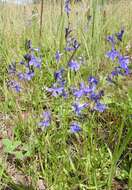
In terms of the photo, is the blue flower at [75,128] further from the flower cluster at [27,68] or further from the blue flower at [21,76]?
the blue flower at [21,76]

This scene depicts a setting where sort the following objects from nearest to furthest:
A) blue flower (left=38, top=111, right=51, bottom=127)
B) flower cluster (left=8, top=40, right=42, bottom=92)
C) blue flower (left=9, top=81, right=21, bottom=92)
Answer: blue flower (left=38, top=111, right=51, bottom=127)
flower cluster (left=8, top=40, right=42, bottom=92)
blue flower (left=9, top=81, right=21, bottom=92)

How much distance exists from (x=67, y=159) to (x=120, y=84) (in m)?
0.41

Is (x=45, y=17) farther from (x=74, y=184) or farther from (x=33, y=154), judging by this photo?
(x=74, y=184)

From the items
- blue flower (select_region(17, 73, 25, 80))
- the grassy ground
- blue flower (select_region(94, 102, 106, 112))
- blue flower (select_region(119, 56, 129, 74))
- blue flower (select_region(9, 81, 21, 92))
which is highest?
blue flower (select_region(119, 56, 129, 74))

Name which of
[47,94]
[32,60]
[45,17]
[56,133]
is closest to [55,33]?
[45,17]

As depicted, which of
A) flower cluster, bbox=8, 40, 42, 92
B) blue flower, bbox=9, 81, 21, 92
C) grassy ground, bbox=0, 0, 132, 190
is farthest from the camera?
blue flower, bbox=9, 81, 21, 92

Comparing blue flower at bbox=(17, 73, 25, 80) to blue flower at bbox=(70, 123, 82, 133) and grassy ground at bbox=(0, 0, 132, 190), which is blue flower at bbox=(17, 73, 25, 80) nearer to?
grassy ground at bbox=(0, 0, 132, 190)

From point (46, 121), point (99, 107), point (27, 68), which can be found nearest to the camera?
point (99, 107)

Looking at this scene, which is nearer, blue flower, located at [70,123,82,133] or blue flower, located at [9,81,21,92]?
blue flower, located at [70,123,82,133]

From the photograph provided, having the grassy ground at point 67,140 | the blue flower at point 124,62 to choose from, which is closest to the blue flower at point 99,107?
the grassy ground at point 67,140

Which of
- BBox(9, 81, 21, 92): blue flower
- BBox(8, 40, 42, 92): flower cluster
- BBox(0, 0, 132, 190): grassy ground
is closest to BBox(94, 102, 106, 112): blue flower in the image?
BBox(0, 0, 132, 190): grassy ground

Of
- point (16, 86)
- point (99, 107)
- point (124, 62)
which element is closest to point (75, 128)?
point (99, 107)

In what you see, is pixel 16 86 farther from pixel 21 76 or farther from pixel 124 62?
pixel 124 62

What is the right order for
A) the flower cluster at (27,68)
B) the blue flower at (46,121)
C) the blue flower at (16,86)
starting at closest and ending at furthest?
1. the blue flower at (46,121)
2. the flower cluster at (27,68)
3. the blue flower at (16,86)
